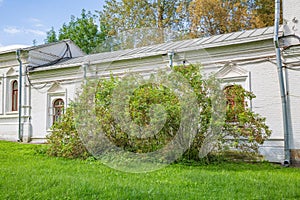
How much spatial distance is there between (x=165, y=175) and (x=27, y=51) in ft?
34.3

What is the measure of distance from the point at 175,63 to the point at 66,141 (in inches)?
177

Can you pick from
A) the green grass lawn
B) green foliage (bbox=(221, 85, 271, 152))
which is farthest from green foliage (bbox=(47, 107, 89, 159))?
green foliage (bbox=(221, 85, 271, 152))

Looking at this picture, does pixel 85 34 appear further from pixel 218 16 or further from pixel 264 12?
pixel 264 12

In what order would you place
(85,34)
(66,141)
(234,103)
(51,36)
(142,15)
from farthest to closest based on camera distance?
(51,36), (85,34), (142,15), (66,141), (234,103)

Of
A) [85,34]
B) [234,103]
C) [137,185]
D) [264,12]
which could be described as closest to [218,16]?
[264,12]

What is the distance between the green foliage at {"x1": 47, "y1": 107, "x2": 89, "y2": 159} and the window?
3.96 metres

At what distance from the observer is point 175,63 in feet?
36.1

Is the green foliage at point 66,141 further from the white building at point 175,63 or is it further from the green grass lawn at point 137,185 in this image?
the green grass lawn at point 137,185

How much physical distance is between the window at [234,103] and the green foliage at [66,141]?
396 centimetres

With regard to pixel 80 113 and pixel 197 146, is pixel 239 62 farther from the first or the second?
pixel 80 113

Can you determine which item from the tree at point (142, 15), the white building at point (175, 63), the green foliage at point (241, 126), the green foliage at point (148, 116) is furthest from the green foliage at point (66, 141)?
the tree at point (142, 15)

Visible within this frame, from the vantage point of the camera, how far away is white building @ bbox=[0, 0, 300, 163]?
29.5ft

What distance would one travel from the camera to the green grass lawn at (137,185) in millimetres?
4449

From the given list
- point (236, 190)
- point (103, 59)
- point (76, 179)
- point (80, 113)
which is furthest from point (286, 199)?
point (103, 59)
